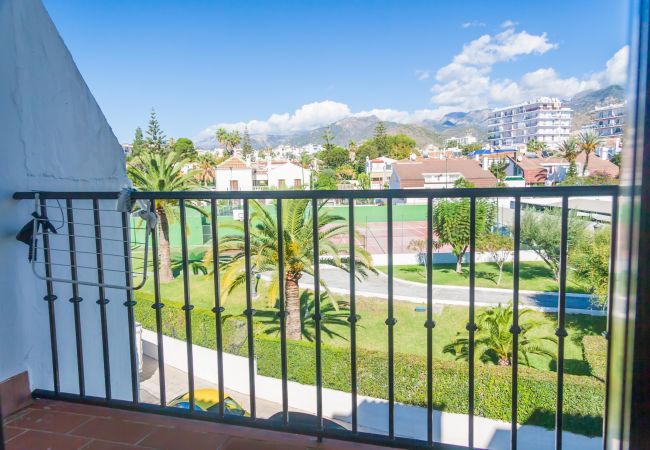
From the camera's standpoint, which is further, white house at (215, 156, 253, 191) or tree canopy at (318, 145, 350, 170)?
tree canopy at (318, 145, 350, 170)

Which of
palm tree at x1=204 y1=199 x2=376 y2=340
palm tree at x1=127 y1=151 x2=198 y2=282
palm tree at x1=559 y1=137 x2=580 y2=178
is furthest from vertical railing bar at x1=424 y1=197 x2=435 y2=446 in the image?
palm tree at x1=559 y1=137 x2=580 y2=178

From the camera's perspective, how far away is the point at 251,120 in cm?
5716

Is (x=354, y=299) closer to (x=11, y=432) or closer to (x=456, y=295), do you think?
(x=11, y=432)

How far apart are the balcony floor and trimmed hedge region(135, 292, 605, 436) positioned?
726 cm

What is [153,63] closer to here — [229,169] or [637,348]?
[229,169]

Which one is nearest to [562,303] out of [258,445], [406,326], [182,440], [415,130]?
Answer: [258,445]

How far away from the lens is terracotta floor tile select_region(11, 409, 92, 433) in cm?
167

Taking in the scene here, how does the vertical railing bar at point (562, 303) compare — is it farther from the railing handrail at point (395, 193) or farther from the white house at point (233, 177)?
the white house at point (233, 177)

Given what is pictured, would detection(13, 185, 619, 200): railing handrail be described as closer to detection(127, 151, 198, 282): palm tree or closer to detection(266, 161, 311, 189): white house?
detection(127, 151, 198, 282): palm tree

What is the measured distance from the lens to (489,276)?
794 inches

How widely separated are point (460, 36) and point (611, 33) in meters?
53.6

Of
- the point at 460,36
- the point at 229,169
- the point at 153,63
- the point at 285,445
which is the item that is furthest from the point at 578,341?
the point at 460,36

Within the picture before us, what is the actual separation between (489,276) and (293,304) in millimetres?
12960

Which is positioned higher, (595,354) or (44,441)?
(44,441)
